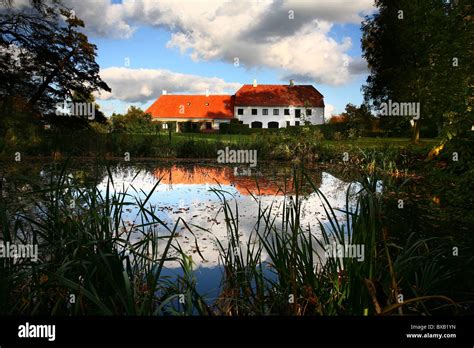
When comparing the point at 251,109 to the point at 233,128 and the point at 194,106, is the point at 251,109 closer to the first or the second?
the point at 194,106

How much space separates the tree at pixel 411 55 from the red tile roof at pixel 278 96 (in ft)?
73.3

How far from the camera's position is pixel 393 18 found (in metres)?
20.9

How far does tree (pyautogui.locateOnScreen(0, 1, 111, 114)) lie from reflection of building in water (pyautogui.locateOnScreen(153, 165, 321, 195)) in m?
4.13

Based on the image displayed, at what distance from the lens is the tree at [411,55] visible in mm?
16375

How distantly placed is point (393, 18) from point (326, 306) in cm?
2235

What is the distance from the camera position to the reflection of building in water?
28.2ft

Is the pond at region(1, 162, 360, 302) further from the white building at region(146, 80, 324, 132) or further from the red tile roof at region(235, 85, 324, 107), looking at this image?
the red tile roof at region(235, 85, 324, 107)

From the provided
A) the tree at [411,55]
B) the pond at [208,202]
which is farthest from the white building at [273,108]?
the pond at [208,202]

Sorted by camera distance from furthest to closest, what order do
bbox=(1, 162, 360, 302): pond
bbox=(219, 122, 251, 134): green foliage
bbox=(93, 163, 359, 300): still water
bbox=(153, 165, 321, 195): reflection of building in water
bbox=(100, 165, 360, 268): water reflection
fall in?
1. bbox=(219, 122, 251, 134): green foliage
2. bbox=(153, 165, 321, 195): reflection of building in water
3. bbox=(100, 165, 360, 268): water reflection
4. bbox=(93, 163, 359, 300): still water
5. bbox=(1, 162, 360, 302): pond

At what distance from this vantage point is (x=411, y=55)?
2081 centimetres

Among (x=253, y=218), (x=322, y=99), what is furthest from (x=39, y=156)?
(x=322, y=99)

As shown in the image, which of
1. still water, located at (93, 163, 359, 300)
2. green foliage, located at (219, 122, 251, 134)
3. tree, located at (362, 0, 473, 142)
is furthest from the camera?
green foliage, located at (219, 122, 251, 134)

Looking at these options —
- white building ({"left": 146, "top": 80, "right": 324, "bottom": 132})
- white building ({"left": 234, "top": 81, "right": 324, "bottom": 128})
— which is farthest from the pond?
white building ({"left": 234, "top": 81, "right": 324, "bottom": 128})

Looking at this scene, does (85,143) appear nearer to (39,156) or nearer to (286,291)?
(39,156)
